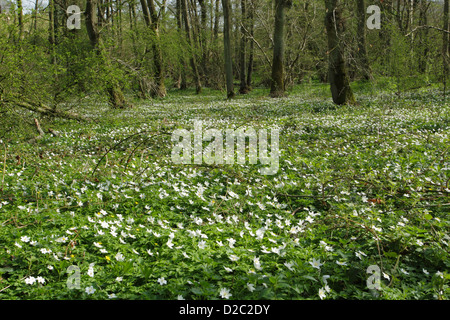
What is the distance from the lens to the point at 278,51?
1598 cm

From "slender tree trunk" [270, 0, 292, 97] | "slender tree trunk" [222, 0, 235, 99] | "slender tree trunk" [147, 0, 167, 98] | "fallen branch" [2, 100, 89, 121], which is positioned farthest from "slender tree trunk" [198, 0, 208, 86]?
"fallen branch" [2, 100, 89, 121]

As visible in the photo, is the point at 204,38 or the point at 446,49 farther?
the point at 204,38

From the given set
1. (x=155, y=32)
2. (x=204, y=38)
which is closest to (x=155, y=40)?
(x=155, y=32)

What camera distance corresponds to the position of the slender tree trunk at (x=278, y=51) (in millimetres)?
15672

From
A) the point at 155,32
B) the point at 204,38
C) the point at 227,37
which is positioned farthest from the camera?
the point at 204,38

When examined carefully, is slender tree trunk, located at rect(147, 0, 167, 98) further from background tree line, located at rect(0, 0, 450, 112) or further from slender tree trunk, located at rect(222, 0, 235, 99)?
slender tree trunk, located at rect(222, 0, 235, 99)

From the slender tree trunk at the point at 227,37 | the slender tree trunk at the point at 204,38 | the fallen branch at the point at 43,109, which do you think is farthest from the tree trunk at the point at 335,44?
the slender tree trunk at the point at 204,38

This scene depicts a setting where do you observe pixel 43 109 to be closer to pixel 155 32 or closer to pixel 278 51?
pixel 278 51

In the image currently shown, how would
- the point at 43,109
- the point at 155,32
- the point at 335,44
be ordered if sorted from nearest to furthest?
the point at 43,109
the point at 335,44
the point at 155,32

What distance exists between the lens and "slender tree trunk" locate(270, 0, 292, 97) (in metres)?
15.7

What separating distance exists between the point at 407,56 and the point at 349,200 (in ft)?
37.3

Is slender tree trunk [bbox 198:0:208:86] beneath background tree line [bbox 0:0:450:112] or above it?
above

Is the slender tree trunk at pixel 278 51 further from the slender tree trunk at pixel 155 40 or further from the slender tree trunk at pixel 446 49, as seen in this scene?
the slender tree trunk at pixel 155 40
